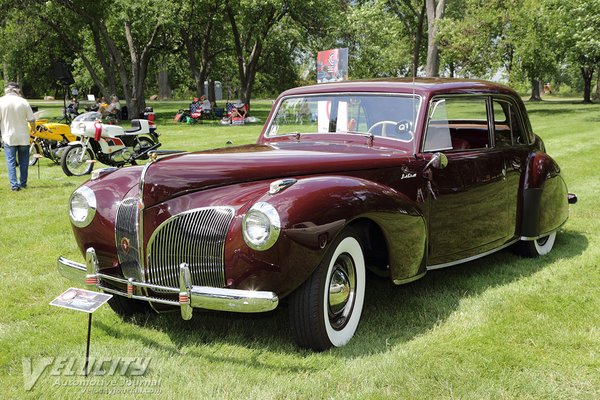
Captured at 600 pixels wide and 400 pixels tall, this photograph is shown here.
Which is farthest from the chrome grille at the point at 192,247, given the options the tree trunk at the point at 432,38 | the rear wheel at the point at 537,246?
the tree trunk at the point at 432,38

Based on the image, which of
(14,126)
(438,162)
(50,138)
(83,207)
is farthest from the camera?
(50,138)

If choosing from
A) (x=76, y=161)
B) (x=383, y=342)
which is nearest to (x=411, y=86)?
(x=383, y=342)

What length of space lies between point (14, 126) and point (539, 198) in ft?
25.1

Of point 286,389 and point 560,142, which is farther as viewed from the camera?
point 560,142

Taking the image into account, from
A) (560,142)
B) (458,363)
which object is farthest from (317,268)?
(560,142)

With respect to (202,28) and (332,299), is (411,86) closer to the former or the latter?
(332,299)

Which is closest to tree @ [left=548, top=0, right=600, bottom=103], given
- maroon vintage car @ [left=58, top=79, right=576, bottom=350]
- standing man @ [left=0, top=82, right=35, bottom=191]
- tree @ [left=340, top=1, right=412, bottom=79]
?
tree @ [left=340, top=1, right=412, bottom=79]

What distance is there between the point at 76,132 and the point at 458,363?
373 inches

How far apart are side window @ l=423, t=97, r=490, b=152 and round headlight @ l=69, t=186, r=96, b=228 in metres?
2.30

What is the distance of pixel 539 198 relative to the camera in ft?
16.4

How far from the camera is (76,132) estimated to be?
10883mm

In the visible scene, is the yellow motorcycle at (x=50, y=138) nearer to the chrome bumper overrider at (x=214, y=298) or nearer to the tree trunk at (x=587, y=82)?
the chrome bumper overrider at (x=214, y=298)

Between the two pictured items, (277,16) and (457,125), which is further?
(277,16)

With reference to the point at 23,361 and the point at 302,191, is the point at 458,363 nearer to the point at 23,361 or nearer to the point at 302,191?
the point at 302,191
